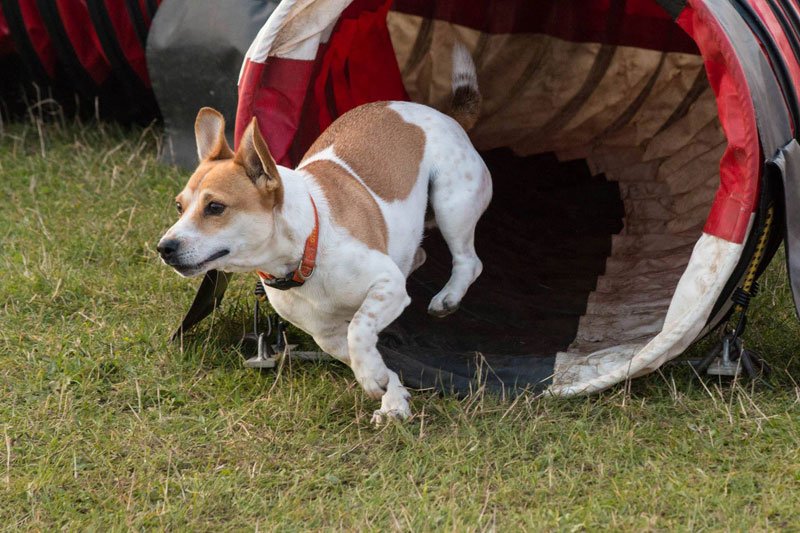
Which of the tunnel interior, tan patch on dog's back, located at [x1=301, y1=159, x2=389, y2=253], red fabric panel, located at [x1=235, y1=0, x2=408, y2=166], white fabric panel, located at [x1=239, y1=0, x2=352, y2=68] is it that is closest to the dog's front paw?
→ the tunnel interior

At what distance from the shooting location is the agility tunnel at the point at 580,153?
3.66 metres

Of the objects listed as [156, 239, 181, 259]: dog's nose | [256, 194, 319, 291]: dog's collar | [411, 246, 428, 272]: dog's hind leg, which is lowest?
[411, 246, 428, 272]: dog's hind leg

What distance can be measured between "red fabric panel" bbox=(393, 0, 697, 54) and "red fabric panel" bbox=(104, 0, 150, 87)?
71.4 inches

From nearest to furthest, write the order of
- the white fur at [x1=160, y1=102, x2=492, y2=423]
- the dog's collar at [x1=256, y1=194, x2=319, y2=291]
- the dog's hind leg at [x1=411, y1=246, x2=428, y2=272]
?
the white fur at [x1=160, y1=102, x2=492, y2=423] < the dog's collar at [x1=256, y1=194, x2=319, y2=291] < the dog's hind leg at [x1=411, y1=246, x2=428, y2=272]

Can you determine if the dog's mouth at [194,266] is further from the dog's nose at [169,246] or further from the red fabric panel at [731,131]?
the red fabric panel at [731,131]

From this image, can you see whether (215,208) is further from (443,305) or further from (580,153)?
(580,153)

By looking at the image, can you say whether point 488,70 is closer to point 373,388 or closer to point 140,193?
point 140,193

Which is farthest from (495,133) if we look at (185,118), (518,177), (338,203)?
(338,203)

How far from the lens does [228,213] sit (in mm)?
3523

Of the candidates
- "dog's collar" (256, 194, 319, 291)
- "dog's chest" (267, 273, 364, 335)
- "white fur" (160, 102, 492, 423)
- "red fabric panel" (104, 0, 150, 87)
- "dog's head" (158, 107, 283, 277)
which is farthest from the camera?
"red fabric panel" (104, 0, 150, 87)

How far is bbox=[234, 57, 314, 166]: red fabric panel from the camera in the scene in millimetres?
4328

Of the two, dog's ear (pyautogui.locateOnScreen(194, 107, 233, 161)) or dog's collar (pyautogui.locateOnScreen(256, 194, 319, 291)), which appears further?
dog's ear (pyautogui.locateOnScreen(194, 107, 233, 161))

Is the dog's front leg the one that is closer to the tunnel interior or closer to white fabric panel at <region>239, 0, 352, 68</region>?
the tunnel interior

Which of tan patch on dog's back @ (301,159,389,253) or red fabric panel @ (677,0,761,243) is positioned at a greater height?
red fabric panel @ (677,0,761,243)
